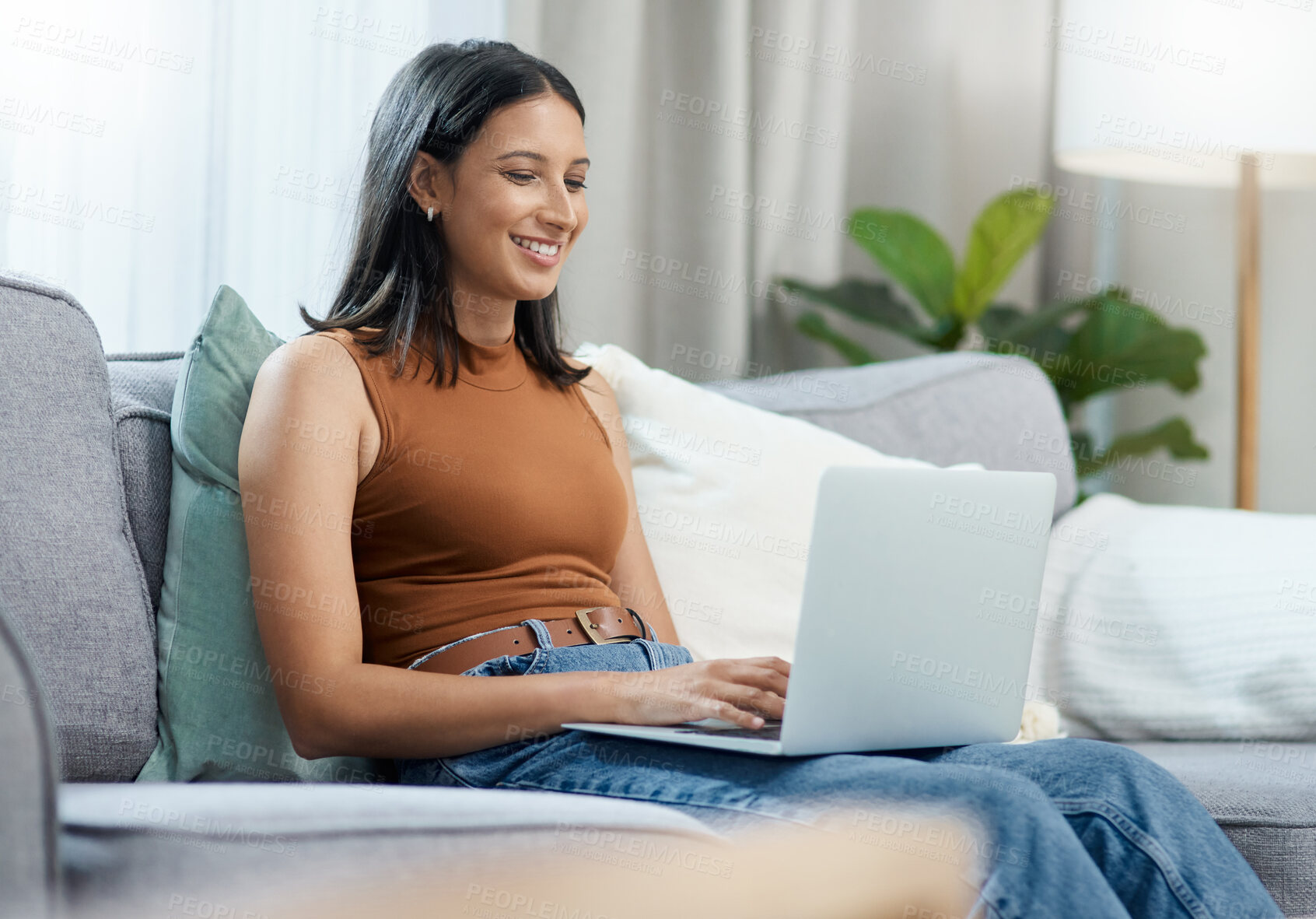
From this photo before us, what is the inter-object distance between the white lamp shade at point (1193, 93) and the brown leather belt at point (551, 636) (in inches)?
61.6

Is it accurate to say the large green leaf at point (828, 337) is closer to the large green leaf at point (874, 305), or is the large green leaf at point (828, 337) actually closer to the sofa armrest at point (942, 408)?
the large green leaf at point (874, 305)

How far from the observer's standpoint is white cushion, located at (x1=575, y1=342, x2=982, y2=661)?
4.44 feet

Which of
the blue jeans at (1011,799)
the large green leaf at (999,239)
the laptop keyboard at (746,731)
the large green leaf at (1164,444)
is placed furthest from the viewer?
the large green leaf at (1164,444)

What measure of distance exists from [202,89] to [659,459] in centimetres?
88

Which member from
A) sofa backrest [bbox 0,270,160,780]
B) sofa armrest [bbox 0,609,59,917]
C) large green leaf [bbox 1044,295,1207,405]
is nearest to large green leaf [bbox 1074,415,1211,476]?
large green leaf [bbox 1044,295,1207,405]

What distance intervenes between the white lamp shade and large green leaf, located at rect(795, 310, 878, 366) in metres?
0.55

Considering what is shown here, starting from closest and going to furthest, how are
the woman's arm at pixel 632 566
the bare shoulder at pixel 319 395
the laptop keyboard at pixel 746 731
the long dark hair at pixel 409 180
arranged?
the laptop keyboard at pixel 746 731, the bare shoulder at pixel 319 395, the long dark hair at pixel 409 180, the woman's arm at pixel 632 566

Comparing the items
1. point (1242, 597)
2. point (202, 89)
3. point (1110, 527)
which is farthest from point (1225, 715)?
point (202, 89)

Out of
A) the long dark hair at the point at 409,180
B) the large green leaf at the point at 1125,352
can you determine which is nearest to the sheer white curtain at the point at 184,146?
the long dark hair at the point at 409,180

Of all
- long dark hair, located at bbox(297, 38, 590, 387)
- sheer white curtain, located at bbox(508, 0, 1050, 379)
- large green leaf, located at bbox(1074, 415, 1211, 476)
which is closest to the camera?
long dark hair, located at bbox(297, 38, 590, 387)

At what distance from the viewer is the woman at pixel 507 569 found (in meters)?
0.83

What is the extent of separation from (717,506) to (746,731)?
50 centimetres

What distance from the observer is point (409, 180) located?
1.18 metres

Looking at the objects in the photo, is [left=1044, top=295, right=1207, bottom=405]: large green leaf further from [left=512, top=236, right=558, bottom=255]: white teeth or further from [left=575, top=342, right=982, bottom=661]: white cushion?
[left=512, top=236, right=558, bottom=255]: white teeth
